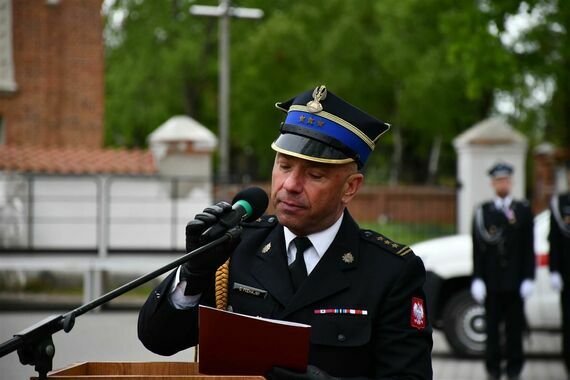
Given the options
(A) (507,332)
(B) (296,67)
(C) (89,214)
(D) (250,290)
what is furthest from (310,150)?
(B) (296,67)

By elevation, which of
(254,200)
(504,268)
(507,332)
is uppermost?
(254,200)

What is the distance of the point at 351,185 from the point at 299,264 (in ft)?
0.95

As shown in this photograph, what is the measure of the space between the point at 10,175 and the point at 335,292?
12579 millimetres

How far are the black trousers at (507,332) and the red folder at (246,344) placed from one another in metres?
7.24

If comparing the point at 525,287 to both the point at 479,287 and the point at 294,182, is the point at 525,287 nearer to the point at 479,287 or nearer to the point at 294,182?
the point at 479,287

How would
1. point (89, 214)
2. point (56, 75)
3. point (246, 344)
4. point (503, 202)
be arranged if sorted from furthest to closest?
point (56, 75) < point (89, 214) < point (503, 202) < point (246, 344)

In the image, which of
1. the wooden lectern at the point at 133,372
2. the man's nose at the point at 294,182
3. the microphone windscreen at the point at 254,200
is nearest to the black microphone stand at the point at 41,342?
the wooden lectern at the point at 133,372

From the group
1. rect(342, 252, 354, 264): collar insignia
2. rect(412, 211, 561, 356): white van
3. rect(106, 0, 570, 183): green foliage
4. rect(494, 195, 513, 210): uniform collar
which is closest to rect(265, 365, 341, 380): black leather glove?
rect(342, 252, 354, 264): collar insignia

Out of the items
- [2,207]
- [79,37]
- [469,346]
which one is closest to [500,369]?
[469,346]

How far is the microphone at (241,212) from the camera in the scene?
2.78 metres

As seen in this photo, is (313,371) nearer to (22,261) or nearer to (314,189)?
(314,189)

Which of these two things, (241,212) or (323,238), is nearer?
(241,212)

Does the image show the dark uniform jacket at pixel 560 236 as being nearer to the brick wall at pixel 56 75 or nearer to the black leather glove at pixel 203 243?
the black leather glove at pixel 203 243

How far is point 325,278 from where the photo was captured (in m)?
3.10
